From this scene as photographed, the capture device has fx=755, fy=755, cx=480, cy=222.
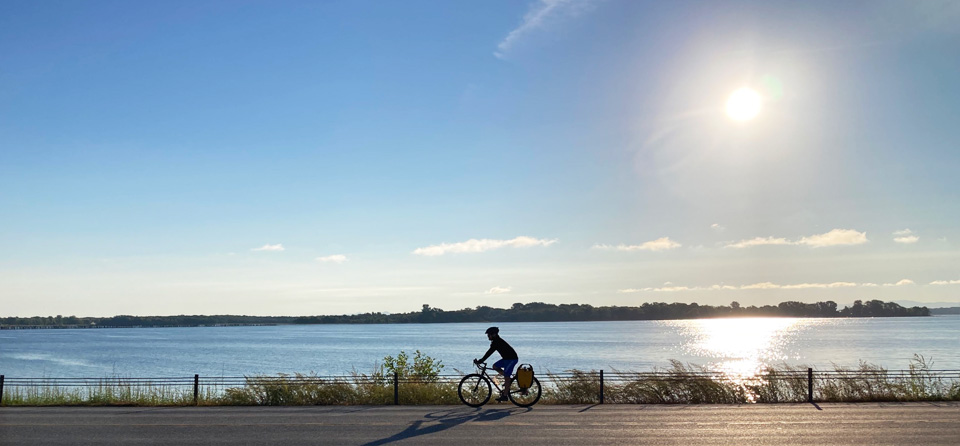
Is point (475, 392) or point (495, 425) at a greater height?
point (475, 392)

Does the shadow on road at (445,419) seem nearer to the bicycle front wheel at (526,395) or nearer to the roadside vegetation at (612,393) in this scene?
the bicycle front wheel at (526,395)

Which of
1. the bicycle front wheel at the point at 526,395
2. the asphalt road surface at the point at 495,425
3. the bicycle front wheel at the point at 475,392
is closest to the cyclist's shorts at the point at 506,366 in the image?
the bicycle front wheel at the point at 526,395

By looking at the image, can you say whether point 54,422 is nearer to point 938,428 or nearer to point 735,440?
point 735,440

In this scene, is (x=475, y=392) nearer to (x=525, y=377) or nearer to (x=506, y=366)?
(x=506, y=366)

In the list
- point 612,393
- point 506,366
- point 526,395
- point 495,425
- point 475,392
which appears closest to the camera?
point 495,425

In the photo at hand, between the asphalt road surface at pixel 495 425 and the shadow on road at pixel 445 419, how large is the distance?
0.02 metres

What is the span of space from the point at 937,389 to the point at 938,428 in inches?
277

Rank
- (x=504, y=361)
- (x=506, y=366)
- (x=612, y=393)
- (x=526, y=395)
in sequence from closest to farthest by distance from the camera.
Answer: (x=506, y=366) → (x=504, y=361) → (x=526, y=395) → (x=612, y=393)

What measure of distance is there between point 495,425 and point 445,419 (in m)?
1.72

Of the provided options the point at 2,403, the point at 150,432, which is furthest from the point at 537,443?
the point at 2,403

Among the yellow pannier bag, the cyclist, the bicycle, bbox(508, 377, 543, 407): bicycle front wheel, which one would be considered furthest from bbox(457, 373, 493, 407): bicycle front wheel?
the yellow pannier bag

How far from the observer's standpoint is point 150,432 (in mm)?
15359

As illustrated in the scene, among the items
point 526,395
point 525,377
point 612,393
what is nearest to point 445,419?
point 525,377

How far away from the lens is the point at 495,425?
52.2 ft
